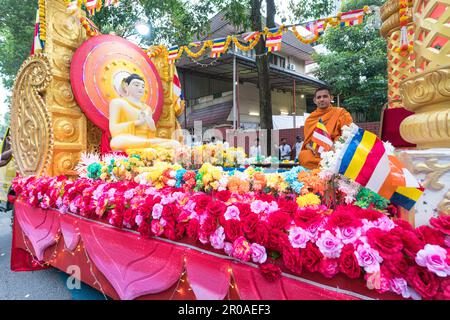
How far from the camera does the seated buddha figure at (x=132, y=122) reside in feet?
11.1

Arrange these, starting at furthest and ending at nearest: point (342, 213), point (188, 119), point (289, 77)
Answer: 1. point (188, 119)
2. point (289, 77)
3. point (342, 213)

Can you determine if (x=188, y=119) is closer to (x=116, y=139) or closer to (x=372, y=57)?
(x=372, y=57)

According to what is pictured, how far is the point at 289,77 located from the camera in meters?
13.9

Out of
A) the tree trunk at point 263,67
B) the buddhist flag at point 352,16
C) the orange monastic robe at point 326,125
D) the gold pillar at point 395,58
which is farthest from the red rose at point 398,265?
the tree trunk at point 263,67

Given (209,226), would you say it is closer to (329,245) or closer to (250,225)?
(250,225)

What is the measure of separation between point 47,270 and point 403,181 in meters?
3.82

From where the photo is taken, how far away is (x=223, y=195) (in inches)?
70.7

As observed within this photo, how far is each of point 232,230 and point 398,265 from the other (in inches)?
28.5

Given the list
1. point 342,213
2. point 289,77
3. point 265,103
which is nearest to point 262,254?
point 342,213

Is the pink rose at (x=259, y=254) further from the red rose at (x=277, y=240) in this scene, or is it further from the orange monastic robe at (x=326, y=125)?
the orange monastic robe at (x=326, y=125)

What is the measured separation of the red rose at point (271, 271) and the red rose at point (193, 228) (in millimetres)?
467

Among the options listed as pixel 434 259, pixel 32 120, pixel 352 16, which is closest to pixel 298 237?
pixel 434 259

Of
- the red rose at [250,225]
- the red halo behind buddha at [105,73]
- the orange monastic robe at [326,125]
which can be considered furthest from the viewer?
the red halo behind buddha at [105,73]

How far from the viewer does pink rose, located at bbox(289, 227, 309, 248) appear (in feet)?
3.90
